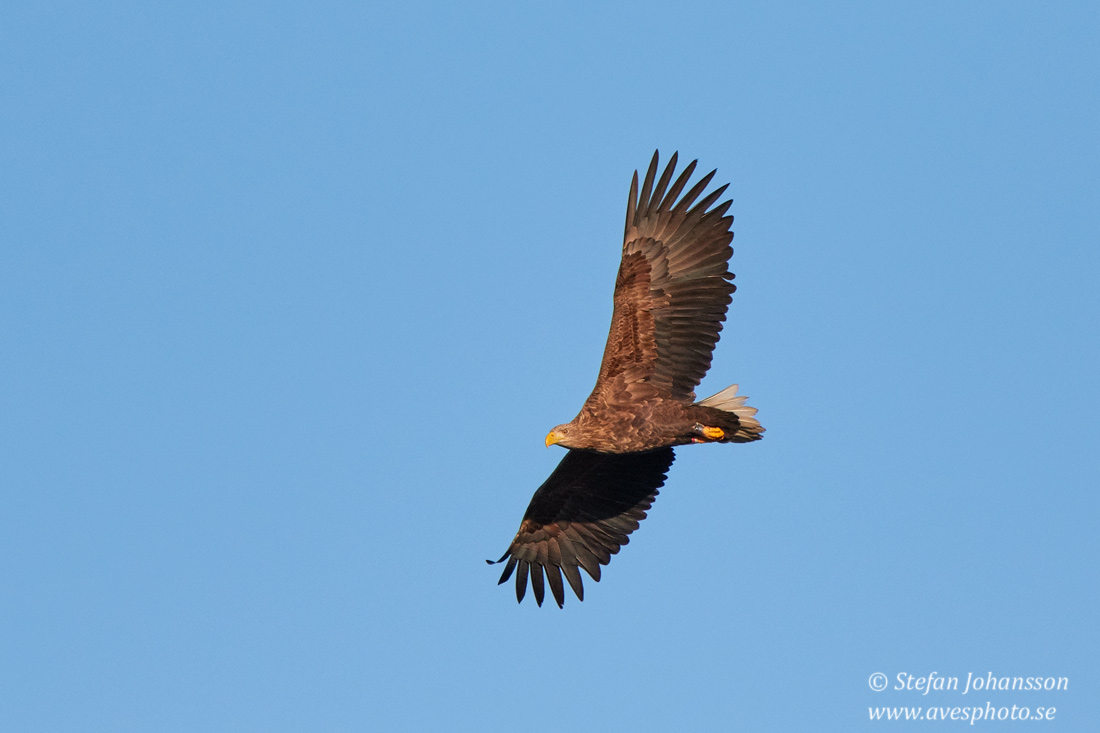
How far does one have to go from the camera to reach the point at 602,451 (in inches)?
531

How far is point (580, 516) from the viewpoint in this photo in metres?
15.6

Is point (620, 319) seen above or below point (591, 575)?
above

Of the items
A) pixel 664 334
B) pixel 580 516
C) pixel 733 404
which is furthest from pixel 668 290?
pixel 580 516

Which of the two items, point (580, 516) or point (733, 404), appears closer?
point (733, 404)

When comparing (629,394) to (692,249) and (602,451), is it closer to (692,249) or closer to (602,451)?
(602,451)

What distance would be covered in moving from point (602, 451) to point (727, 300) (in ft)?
6.61

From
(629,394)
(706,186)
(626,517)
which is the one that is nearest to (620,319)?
(629,394)

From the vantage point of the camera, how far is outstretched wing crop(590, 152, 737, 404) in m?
13.6

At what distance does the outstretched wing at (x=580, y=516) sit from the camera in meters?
15.3

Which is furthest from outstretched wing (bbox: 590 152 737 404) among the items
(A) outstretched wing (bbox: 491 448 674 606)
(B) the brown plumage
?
(A) outstretched wing (bbox: 491 448 674 606)

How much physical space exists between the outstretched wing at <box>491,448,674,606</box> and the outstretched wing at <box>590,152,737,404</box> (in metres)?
1.80

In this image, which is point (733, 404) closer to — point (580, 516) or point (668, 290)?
point (668, 290)

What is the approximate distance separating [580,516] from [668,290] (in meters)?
3.24

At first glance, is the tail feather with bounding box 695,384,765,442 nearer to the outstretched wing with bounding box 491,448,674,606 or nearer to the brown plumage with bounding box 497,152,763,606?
the brown plumage with bounding box 497,152,763,606
